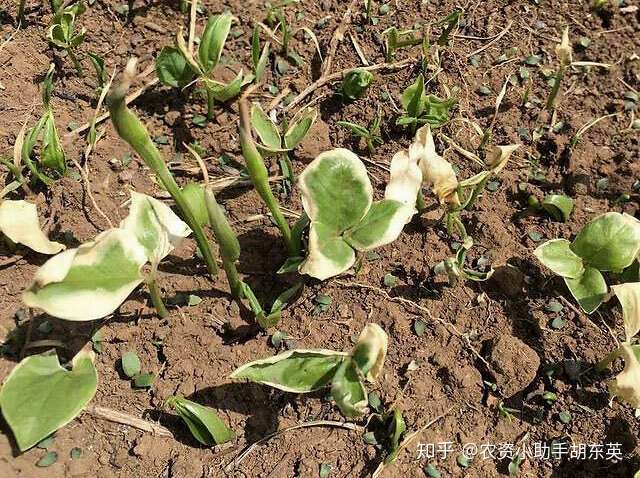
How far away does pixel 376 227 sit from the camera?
1.23 metres

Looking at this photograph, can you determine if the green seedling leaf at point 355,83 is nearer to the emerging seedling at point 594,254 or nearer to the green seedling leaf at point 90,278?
the emerging seedling at point 594,254

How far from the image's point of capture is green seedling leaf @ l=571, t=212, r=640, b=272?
52.0 inches

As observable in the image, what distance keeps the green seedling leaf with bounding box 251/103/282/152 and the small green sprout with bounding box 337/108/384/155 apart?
0.57ft

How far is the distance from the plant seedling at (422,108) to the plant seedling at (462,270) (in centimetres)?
30

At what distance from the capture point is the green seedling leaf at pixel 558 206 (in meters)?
1.47

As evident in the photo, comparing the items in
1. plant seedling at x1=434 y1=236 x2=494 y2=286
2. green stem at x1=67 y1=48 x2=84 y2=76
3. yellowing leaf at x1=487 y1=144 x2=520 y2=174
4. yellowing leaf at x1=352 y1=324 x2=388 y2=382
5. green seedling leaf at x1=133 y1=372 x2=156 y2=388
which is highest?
green stem at x1=67 y1=48 x2=84 y2=76

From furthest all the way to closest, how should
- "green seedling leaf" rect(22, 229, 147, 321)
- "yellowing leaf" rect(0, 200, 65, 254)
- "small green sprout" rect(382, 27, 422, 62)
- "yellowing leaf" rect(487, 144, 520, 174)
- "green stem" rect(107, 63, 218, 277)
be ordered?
"small green sprout" rect(382, 27, 422, 62) → "yellowing leaf" rect(487, 144, 520, 174) → "yellowing leaf" rect(0, 200, 65, 254) → "green seedling leaf" rect(22, 229, 147, 321) → "green stem" rect(107, 63, 218, 277)

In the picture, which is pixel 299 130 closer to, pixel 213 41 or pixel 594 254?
pixel 213 41

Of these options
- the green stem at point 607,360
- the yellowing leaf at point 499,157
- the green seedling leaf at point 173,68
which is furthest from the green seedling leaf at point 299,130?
the green stem at point 607,360

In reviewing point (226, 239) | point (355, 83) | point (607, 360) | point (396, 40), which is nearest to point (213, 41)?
point (355, 83)

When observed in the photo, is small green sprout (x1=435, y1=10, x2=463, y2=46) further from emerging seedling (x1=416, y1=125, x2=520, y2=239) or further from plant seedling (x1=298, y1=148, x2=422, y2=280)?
plant seedling (x1=298, y1=148, x2=422, y2=280)

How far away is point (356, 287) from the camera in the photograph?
1403mm

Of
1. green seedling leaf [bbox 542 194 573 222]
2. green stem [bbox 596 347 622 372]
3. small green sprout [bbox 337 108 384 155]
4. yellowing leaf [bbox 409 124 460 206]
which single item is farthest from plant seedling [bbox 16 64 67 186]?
green stem [bbox 596 347 622 372]

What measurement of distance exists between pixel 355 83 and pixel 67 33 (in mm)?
658
